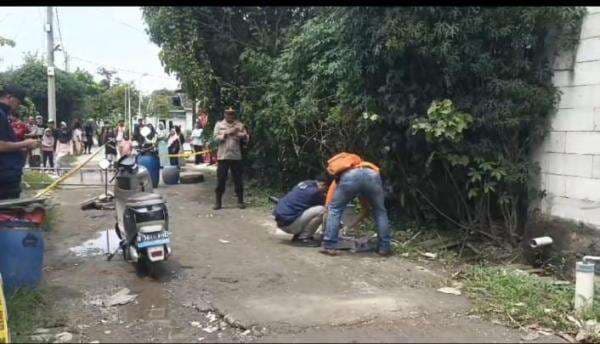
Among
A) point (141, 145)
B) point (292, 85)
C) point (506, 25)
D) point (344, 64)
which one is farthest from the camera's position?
point (141, 145)

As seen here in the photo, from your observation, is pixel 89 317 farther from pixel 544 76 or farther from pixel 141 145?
pixel 141 145

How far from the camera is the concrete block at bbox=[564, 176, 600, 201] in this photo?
5922 millimetres

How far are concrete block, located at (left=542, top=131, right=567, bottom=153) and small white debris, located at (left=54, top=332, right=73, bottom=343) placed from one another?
524 centimetres

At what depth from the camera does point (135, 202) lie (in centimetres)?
591

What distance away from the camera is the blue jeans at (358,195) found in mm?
6633

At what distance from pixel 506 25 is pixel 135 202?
443cm

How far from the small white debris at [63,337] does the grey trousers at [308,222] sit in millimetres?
3390

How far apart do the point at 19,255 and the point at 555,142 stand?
5.59 metres

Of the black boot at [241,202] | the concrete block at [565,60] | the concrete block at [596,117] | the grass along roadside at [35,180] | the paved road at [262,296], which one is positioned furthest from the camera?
the grass along roadside at [35,180]

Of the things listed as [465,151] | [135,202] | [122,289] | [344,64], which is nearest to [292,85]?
[344,64]

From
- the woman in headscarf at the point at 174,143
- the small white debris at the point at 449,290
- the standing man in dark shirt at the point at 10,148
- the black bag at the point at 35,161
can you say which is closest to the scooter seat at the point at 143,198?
the standing man in dark shirt at the point at 10,148

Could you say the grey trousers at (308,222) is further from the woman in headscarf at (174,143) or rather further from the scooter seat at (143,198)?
the woman in headscarf at (174,143)

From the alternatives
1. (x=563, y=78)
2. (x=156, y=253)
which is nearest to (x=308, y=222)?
(x=156, y=253)

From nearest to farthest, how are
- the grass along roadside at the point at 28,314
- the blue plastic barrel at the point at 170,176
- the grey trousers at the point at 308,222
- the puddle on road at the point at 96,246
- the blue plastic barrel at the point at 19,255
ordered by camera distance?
the grass along roadside at the point at 28,314
the blue plastic barrel at the point at 19,255
the puddle on road at the point at 96,246
the grey trousers at the point at 308,222
the blue plastic barrel at the point at 170,176
